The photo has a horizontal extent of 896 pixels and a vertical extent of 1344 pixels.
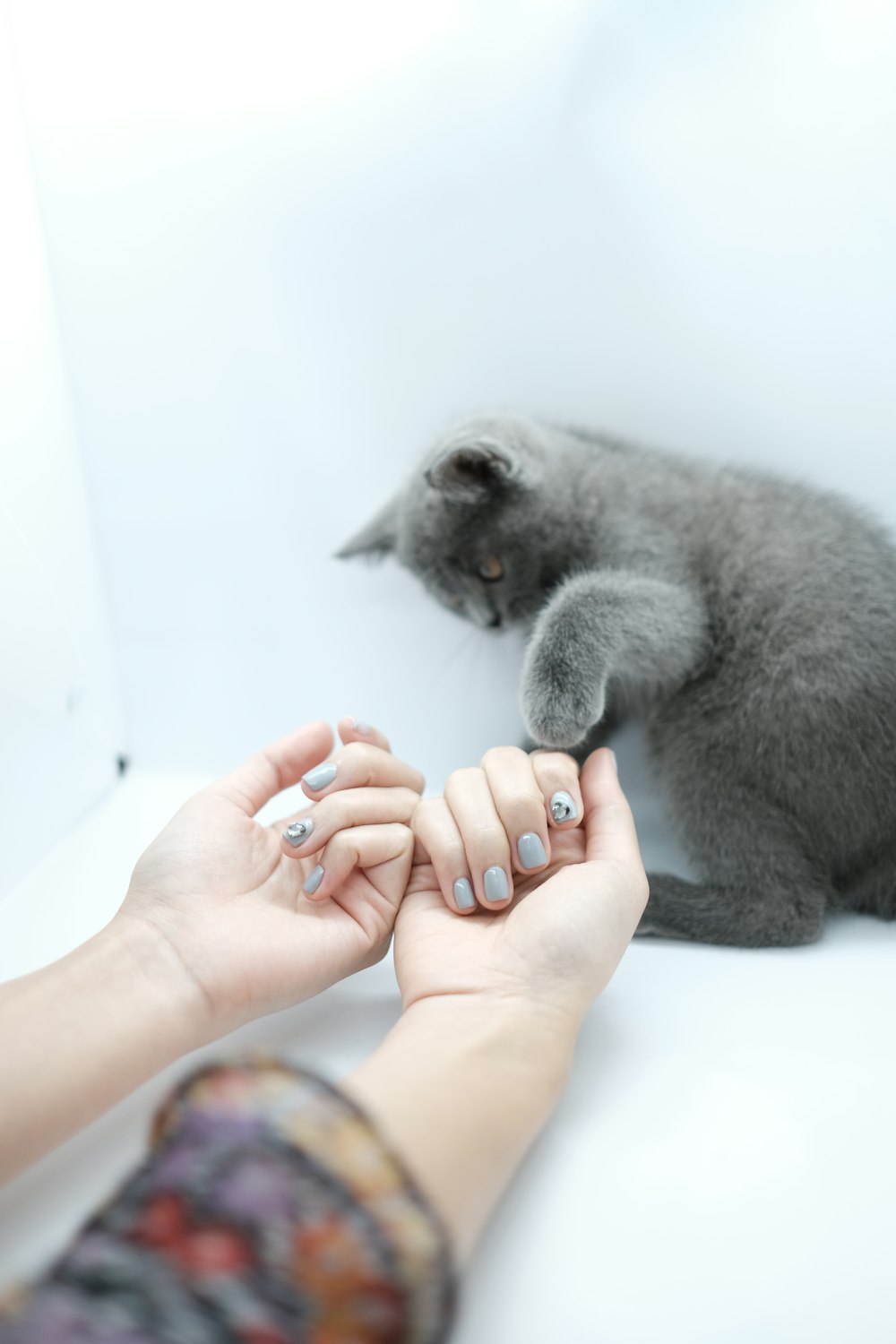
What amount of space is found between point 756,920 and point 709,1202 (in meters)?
0.40

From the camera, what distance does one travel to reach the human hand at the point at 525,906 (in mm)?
652

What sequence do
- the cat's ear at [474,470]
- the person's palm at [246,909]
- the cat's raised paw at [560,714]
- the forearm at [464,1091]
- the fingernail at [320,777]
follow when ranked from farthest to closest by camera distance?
1. the cat's ear at [474,470]
2. the cat's raised paw at [560,714]
3. the fingernail at [320,777]
4. the person's palm at [246,909]
5. the forearm at [464,1091]

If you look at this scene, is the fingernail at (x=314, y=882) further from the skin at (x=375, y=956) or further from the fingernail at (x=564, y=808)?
the fingernail at (x=564, y=808)

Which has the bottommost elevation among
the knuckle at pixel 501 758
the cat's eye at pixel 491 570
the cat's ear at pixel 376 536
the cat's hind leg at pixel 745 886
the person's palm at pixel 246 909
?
the cat's hind leg at pixel 745 886

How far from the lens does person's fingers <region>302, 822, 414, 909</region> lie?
2.48ft

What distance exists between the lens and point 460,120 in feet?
3.66

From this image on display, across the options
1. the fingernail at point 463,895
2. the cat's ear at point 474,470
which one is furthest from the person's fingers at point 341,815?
the cat's ear at point 474,470

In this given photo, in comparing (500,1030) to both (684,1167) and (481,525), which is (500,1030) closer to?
(684,1167)

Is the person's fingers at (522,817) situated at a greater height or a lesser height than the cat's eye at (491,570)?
lesser

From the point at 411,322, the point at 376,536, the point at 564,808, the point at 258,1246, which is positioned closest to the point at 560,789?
the point at 564,808

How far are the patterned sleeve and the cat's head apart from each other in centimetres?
81

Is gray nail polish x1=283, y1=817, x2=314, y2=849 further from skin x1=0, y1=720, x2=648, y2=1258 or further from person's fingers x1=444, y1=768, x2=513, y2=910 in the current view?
person's fingers x1=444, y1=768, x2=513, y2=910

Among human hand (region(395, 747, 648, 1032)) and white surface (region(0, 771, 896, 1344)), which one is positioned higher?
human hand (region(395, 747, 648, 1032))

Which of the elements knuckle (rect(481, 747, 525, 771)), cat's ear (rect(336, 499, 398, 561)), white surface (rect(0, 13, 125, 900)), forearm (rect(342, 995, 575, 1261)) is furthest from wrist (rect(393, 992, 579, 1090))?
cat's ear (rect(336, 499, 398, 561))
